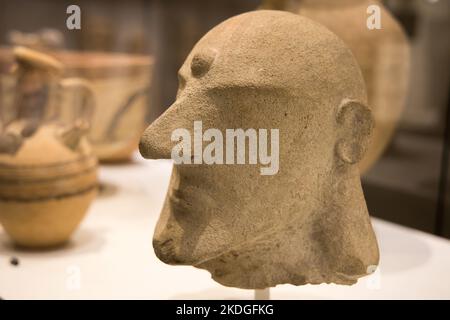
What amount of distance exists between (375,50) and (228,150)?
78 centimetres

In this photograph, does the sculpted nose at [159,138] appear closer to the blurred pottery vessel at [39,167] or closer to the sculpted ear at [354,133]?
the sculpted ear at [354,133]

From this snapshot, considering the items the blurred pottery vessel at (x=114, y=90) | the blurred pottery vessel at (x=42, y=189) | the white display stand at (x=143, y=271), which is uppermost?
the blurred pottery vessel at (x=114, y=90)

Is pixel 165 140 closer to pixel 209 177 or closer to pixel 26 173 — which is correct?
pixel 209 177

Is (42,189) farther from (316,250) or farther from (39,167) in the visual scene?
(316,250)

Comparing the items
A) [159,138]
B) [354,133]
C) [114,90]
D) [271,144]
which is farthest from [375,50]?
[114,90]

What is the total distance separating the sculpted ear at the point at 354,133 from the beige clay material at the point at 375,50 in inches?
21.5

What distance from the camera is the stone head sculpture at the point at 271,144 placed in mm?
1058

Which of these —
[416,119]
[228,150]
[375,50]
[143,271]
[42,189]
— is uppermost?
[375,50]

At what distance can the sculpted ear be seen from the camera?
1118mm

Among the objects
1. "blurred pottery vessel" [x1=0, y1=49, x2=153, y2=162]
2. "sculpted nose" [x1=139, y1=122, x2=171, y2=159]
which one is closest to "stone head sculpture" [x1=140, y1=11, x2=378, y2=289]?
"sculpted nose" [x1=139, y1=122, x2=171, y2=159]

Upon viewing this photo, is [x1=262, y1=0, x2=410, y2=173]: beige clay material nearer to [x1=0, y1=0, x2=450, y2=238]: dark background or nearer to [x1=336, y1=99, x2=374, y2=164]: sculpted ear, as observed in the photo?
[x1=0, y1=0, x2=450, y2=238]: dark background

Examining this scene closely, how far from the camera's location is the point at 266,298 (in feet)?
4.26

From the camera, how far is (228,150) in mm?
1060

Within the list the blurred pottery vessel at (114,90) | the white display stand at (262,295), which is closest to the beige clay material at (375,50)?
the white display stand at (262,295)
